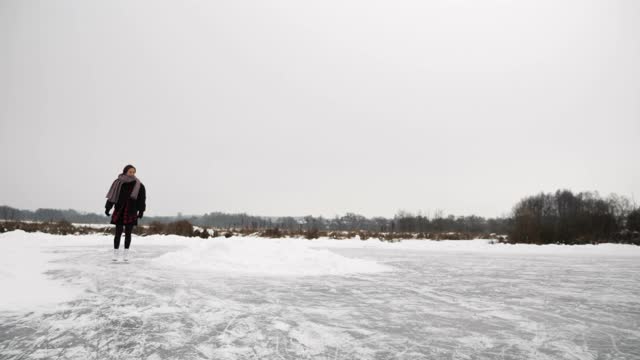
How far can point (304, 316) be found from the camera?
346cm

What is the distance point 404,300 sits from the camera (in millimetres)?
4395

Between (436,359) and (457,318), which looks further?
(457,318)

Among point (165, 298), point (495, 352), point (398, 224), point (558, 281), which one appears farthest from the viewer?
point (398, 224)

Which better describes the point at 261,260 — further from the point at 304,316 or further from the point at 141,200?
the point at 304,316

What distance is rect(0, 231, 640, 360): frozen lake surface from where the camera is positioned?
99.0 inches

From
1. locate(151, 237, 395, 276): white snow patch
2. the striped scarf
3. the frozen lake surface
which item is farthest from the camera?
locate(151, 237, 395, 276): white snow patch

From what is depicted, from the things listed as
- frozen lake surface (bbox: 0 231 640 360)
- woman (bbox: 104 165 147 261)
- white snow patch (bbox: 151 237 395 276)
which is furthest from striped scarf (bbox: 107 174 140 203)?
white snow patch (bbox: 151 237 395 276)

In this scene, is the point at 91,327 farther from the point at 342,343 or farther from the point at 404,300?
the point at 404,300

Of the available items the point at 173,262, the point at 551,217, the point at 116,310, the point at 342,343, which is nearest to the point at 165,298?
the point at 116,310

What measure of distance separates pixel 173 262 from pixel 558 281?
6449 millimetres

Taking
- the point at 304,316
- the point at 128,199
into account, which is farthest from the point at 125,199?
the point at 304,316

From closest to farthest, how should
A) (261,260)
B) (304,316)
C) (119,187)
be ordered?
(304,316), (119,187), (261,260)

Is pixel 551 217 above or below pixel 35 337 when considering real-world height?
above

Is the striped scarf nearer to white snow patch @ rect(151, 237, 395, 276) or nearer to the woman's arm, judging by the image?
the woman's arm
